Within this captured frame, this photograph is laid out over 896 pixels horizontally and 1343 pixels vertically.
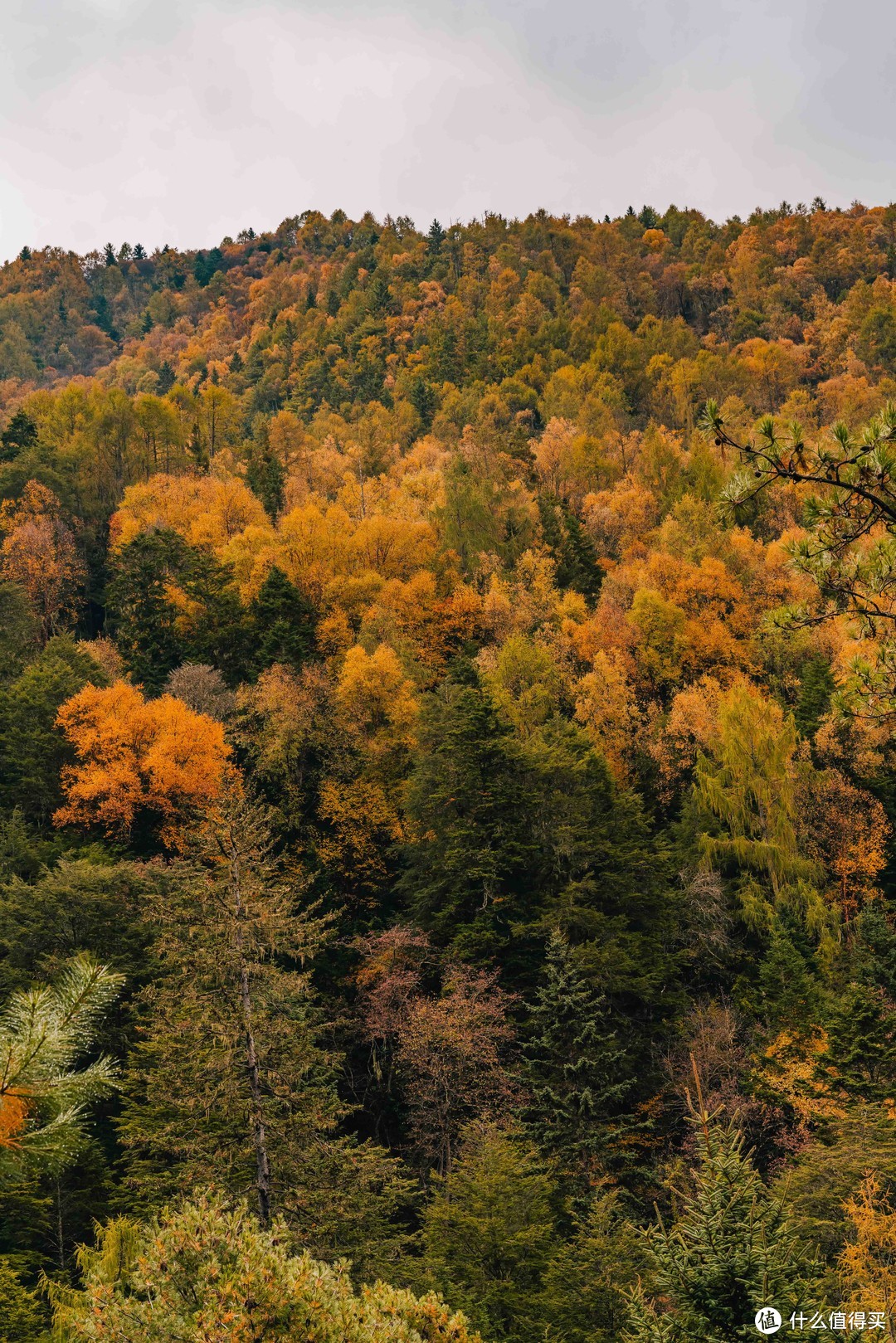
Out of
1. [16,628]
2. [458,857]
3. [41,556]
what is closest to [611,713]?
[458,857]

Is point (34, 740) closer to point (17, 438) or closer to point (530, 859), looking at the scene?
point (530, 859)

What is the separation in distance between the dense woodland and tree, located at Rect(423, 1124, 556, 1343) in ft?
0.30

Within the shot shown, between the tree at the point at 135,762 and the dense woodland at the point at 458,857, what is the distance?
163 millimetres

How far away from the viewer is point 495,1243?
55.3 ft

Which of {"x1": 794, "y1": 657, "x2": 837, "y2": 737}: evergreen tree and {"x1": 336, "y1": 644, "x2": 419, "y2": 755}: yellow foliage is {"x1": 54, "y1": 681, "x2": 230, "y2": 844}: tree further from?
{"x1": 794, "y1": 657, "x2": 837, "y2": 737}: evergreen tree

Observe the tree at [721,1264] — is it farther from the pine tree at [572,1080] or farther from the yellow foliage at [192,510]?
the yellow foliage at [192,510]

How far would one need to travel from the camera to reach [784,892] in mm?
32312

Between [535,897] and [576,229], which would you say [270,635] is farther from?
[576,229]

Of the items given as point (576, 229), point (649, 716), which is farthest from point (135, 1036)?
point (576, 229)

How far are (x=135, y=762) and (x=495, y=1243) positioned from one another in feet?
69.4

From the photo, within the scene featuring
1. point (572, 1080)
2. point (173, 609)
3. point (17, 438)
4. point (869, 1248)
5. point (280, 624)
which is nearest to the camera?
point (869, 1248)

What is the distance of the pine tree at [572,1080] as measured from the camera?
22.6 meters

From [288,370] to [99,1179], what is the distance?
78236mm

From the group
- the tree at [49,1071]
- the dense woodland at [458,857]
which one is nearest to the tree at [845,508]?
the dense woodland at [458,857]
